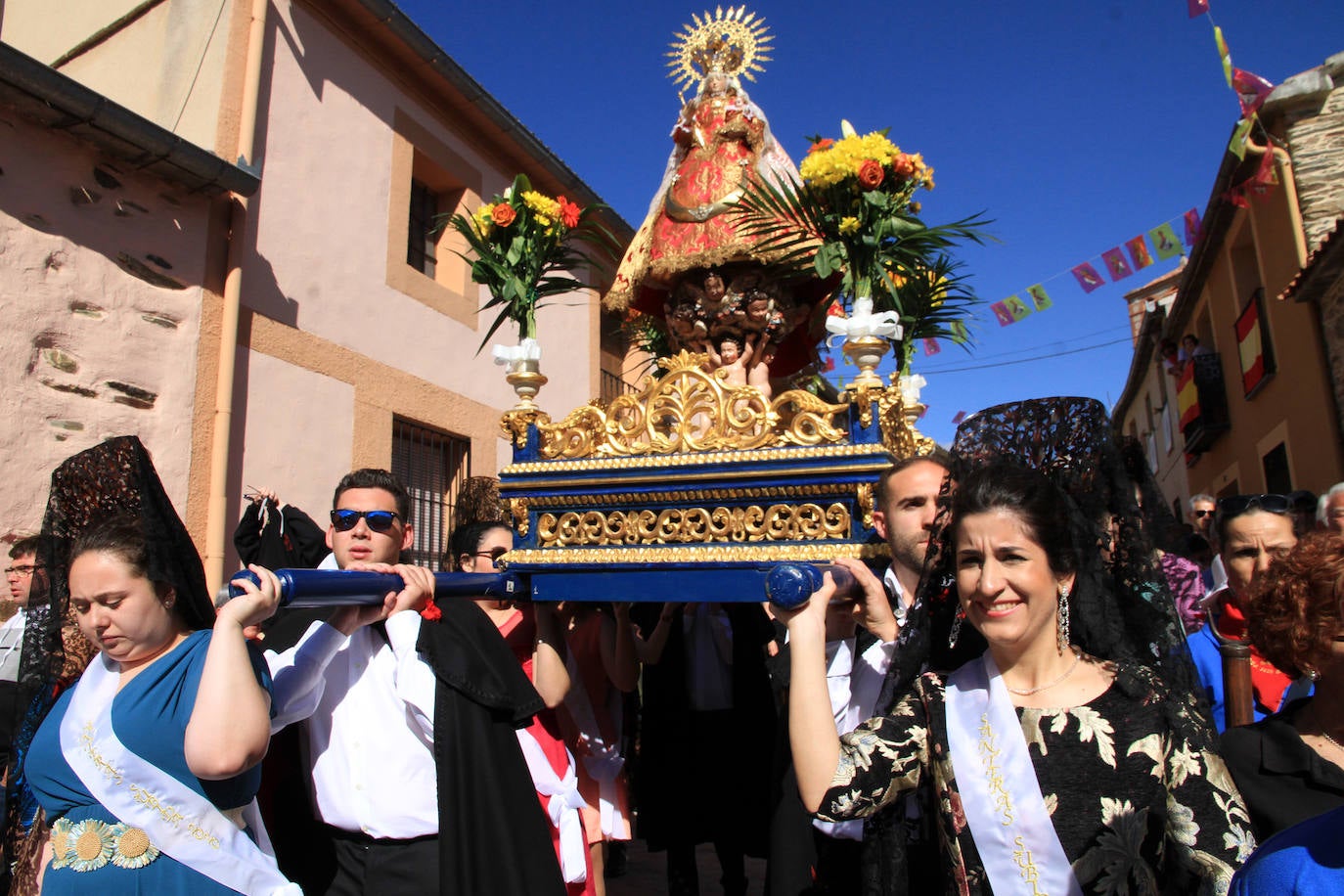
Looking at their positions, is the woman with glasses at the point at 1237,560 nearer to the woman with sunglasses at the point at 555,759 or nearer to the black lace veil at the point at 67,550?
the woman with sunglasses at the point at 555,759

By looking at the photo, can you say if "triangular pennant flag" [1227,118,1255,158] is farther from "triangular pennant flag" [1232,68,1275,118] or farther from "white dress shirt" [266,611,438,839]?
"white dress shirt" [266,611,438,839]

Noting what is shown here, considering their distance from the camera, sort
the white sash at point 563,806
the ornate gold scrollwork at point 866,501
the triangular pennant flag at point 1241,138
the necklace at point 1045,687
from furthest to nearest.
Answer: the triangular pennant flag at point 1241,138 → the white sash at point 563,806 → the ornate gold scrollwork at point 866,501 → the necklace at point 1045,687

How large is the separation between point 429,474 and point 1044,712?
6.91 metres

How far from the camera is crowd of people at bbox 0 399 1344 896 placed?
148cm

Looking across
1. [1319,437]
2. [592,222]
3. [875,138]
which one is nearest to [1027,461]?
[875,138]

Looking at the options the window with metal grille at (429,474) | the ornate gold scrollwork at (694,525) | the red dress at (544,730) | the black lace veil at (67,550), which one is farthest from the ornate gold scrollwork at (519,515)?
the window with metal grille at (429,474)

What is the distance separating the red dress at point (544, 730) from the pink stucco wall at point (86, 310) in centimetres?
300

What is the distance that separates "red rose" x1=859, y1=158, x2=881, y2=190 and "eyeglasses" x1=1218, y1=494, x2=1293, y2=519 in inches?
67.5

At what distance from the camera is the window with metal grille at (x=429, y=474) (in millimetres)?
7465

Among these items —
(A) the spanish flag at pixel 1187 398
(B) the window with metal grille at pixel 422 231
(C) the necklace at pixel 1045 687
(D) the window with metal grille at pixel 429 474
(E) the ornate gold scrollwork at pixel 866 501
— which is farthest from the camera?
(A) the spanish flag at pixel 1187 398

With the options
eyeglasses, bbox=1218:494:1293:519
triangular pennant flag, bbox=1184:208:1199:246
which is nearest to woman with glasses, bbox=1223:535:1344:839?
eyeglasses, bbox=1218:494:1293:519

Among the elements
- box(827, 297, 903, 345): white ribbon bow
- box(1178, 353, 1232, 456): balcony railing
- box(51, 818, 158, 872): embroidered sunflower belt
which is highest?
box(1178, 353, 1232, 456): balcony railing

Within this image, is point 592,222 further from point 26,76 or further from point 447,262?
point 447,262

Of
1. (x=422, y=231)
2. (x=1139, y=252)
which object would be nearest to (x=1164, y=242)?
(x=1139, y=252)
